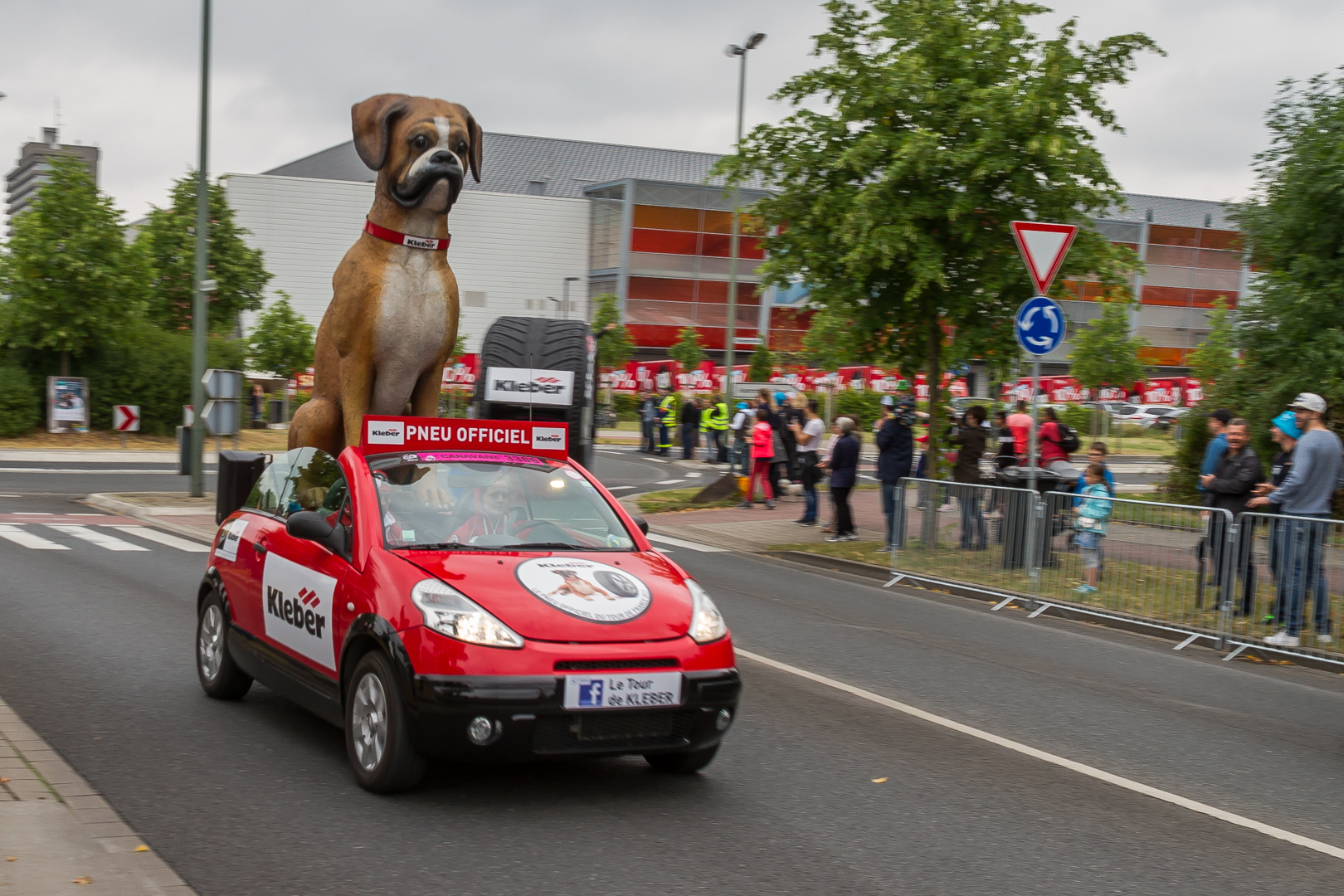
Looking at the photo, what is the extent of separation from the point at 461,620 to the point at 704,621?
108cm

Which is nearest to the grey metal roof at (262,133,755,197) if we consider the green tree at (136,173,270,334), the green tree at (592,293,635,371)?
the green tree at (592,293,635,371)

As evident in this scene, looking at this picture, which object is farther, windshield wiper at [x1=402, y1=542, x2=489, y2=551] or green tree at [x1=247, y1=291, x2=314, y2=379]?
green tree at [x1=247, y1=291, x2=314, y2=379]

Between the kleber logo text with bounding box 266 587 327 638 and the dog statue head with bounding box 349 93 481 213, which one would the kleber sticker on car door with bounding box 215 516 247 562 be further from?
the dog statue head with bounding box 349 93 481 213

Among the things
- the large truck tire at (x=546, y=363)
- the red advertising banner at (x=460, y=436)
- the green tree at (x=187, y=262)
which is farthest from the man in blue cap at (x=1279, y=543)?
the green tree at (x=187, y=262)

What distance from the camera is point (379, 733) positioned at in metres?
5.71

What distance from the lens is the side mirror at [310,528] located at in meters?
6.21

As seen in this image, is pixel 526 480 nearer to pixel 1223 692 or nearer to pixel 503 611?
pixel 503 611

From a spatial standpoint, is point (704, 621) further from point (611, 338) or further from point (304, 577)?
point (611, 338)

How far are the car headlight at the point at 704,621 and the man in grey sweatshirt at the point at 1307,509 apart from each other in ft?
21.4

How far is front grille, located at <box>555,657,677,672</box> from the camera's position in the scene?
5480mm

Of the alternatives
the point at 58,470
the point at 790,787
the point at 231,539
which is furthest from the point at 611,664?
the point at 58,470

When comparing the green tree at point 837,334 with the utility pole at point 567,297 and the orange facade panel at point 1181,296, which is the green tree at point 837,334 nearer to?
the utility pole at point 567,297

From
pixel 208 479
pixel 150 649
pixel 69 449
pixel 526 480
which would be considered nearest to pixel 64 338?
pixel 69 449

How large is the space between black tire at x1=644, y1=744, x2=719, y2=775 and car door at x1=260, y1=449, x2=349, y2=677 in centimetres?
153
